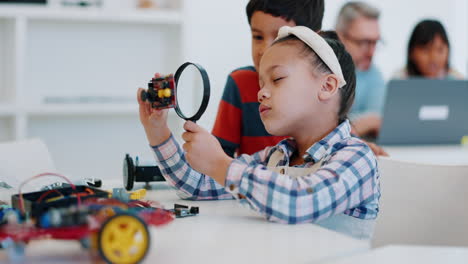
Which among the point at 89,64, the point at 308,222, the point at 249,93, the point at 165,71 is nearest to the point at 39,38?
the point at 89,64

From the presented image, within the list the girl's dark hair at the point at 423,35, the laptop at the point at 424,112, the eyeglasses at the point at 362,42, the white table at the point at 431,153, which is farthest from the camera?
the eyeglasses at the point at 362,42

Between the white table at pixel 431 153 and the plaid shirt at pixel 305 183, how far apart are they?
1.11 metres

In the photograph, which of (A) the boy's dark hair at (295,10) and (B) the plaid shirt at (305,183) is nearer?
(B) the plaid shirt at (305,183)

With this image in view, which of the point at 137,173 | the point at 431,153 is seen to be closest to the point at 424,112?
the point at 431,153

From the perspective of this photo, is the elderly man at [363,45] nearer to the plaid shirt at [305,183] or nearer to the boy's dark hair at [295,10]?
the boy's dark hair at [295,10]

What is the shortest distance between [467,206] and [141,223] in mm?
851

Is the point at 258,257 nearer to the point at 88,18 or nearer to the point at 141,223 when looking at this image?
the point at 141,223

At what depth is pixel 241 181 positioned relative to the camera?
99 cm

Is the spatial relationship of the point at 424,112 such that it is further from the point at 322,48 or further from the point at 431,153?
the point at 322,48

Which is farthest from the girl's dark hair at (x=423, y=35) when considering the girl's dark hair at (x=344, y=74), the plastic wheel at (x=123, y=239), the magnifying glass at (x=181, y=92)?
the plastic wheel at (x=123, y=239)

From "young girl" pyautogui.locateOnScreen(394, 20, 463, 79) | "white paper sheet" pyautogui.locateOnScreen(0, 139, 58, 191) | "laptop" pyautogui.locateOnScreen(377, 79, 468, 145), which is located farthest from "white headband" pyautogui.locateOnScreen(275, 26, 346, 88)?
"young girl" pyautogui.locateOnScreen(394, 20, 463, 79)

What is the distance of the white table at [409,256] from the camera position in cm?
79

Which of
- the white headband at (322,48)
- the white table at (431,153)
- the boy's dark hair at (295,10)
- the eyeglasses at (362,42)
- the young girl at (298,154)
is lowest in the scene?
the white table at (431,153)

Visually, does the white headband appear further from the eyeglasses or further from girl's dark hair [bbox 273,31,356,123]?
the eyeglasses
